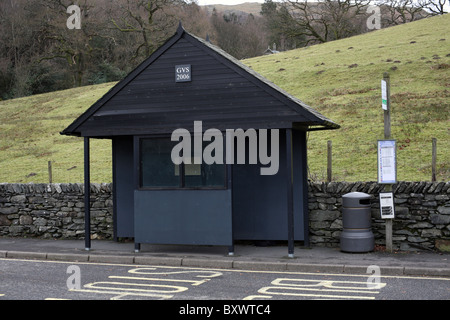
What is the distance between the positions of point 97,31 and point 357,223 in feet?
146

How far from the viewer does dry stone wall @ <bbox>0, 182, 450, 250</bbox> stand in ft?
38.0

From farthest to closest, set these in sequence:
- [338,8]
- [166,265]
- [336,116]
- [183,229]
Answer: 1. [338,8]
2. [336,116]
3. [183,229]
4. [166,265]

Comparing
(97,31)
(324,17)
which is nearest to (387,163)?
(97,31)

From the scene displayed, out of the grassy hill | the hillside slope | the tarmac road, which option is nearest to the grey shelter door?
the tarmac road

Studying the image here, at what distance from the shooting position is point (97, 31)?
5119 centimetres

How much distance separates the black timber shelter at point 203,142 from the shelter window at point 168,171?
0.02 m

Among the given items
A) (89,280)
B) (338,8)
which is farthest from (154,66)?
(338,8)

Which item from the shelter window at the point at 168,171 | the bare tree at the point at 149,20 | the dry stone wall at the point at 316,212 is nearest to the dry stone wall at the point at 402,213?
the dry stone wall at the point at 316,212

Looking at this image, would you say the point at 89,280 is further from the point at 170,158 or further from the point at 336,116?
the point at 336,116

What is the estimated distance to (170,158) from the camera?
12.3m

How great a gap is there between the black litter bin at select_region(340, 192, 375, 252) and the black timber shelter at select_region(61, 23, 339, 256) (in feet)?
3.63

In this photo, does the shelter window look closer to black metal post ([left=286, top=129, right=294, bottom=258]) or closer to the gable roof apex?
the gable roof apex

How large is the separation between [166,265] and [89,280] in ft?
7.13

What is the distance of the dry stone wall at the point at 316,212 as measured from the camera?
11.6 m
